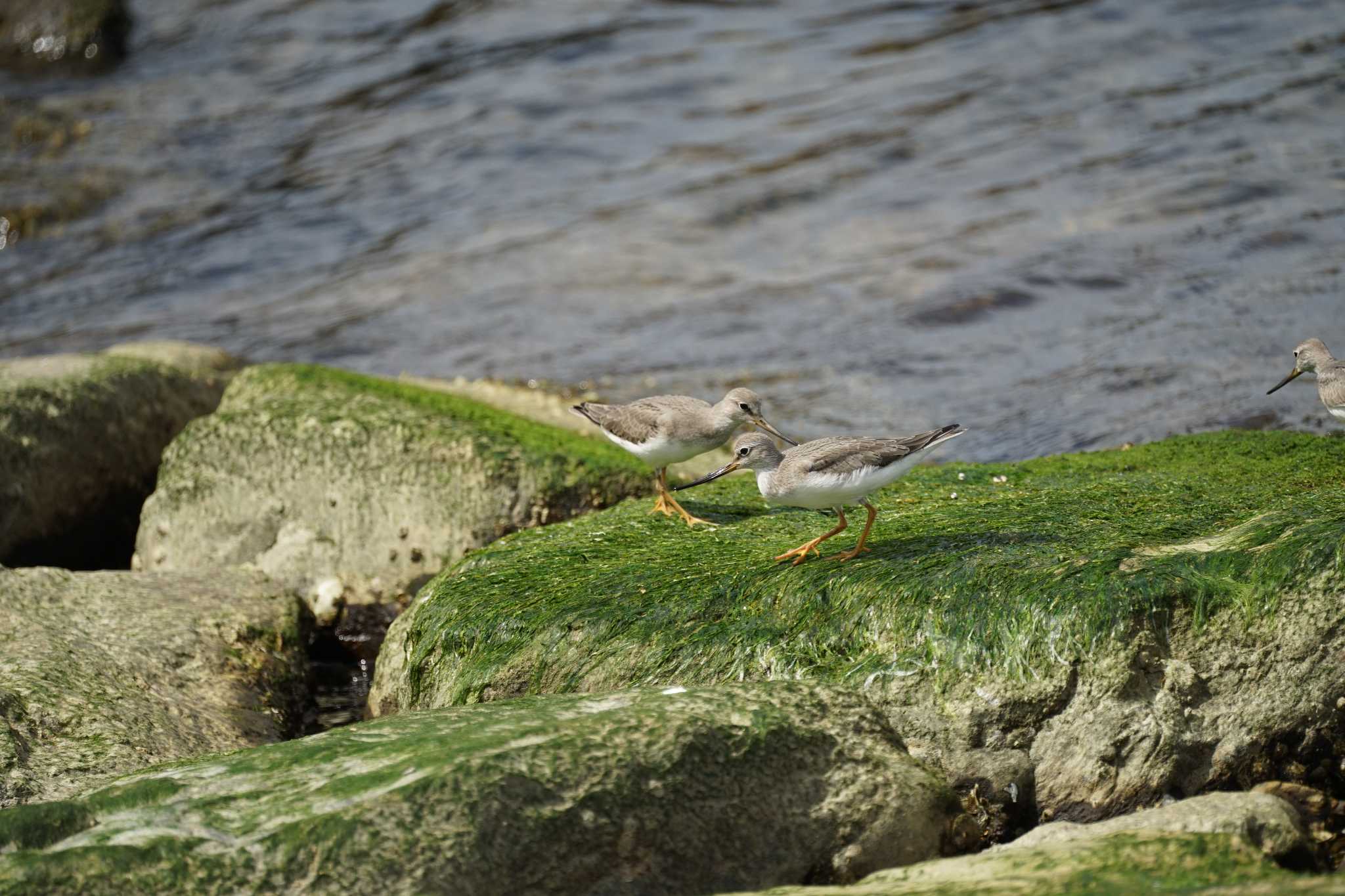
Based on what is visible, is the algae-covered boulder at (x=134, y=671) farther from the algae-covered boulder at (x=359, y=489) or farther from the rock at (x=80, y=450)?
the rock at (x=80, y=450)

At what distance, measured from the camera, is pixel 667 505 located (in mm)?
6965

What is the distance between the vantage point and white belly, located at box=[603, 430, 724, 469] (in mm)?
6789

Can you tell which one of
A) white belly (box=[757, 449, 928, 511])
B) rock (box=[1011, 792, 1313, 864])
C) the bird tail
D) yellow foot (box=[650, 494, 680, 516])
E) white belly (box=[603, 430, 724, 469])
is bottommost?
rock (box=[1011, 792, 1313, 864])

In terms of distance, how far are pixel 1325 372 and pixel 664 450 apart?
327 centimetres

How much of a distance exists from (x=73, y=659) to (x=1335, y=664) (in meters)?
5.09

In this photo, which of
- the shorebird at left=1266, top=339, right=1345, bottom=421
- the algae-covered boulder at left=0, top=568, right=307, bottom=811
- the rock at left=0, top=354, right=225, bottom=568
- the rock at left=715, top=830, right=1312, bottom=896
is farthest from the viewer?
the rock at left=0, top=354, right=225, bottom=568

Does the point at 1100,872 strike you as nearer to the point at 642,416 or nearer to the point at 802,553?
the point at 802,553

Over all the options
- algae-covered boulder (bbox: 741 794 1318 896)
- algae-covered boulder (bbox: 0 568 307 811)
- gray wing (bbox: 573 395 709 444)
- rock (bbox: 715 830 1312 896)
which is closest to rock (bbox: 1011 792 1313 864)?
algae-covered boulder (bbox: 741 794 1318 896)

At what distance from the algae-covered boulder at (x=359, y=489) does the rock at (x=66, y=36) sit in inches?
583

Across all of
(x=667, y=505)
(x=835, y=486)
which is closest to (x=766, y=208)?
(x=667, y=505)

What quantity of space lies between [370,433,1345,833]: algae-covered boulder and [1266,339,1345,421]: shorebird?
295mm

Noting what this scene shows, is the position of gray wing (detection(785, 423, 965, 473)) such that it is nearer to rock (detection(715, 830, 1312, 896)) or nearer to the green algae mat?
the green algae mat

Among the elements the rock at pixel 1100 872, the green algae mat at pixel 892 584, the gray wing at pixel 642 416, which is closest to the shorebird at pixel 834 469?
the green algae mat at pixel 892 584

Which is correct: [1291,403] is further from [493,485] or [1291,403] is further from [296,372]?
[296,372]
